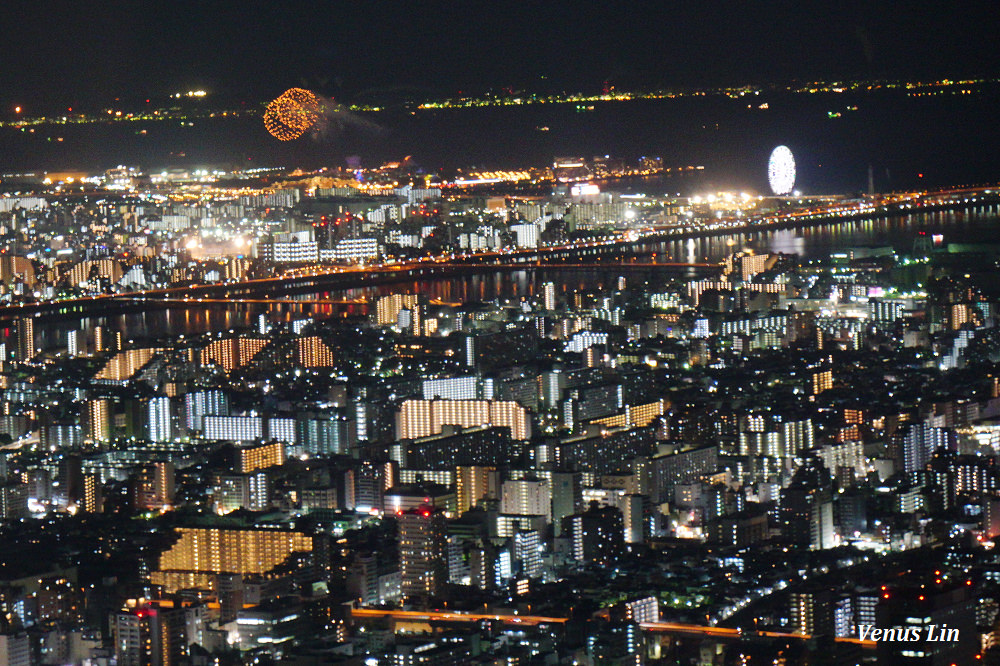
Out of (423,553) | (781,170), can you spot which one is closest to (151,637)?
(423,553)

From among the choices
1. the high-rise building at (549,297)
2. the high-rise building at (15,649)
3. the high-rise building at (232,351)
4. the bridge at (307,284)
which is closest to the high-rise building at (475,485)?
the high-rise building at (15,649)

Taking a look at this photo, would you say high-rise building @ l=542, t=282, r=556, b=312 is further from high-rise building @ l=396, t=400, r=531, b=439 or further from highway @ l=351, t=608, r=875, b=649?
highway @ l=351, t=608, r=875, b=649

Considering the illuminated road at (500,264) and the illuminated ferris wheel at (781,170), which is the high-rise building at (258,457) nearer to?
the illuminated road at (500,264)

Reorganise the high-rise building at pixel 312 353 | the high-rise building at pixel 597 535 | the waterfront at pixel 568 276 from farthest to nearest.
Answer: the waterfront at pixel 568 276
the high-rise building at pixel 312 353
the high-rise building at pixel 597 535

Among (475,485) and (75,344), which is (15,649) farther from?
(75,344)

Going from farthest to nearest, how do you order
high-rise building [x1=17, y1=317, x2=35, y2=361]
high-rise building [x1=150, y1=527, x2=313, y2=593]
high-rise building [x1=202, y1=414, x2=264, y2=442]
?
high-rise building [x1=17, y1=317, x2=35, y2=361] → high-rise building [x1=202, y1=414, x2=264, y2=442] → high-rise building [x1=150, y1=527, x2=313, y2=593]

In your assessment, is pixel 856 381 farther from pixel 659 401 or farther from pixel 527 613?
pixel 527 613

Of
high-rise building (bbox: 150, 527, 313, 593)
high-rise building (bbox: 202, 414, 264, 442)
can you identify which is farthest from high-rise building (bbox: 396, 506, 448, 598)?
high-rise building (bbox: 202, 414, 264, 442)
